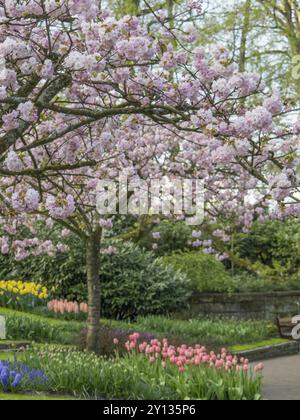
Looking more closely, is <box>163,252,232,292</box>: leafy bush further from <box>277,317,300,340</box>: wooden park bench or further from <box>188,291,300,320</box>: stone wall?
<box>277,317,300,340</box>: wooden park bench

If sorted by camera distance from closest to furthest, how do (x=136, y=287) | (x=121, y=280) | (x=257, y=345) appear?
1. (x=257, y=345)
2. (x=136, y=287)
3. (x=121, y=280)

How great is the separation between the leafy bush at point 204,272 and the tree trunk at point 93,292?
21.1 ft

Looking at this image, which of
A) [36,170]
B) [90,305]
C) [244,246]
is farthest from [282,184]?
[244,246]

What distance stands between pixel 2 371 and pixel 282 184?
3.84m

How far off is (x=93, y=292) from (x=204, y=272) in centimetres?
692

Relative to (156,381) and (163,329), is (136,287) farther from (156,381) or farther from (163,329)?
(156,381)

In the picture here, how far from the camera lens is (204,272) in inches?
688

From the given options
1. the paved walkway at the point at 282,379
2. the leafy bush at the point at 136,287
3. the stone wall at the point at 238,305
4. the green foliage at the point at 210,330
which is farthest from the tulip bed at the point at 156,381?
the stone wall at the point at 238,305

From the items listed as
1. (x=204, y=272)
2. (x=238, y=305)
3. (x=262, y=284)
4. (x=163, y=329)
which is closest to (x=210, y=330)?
(x=163, y=329)

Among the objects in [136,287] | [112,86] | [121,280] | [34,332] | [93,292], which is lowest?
[34,332]

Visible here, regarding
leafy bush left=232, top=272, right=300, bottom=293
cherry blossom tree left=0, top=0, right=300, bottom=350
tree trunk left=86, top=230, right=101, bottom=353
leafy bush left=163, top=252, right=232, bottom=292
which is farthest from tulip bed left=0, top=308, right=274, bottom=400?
leafy bush left=232, top=272, right=300, bottom=293

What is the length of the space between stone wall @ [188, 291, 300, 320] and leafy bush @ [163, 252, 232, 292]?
25 centimetres

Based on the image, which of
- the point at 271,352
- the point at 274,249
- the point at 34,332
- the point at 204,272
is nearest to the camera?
the point at 34,332
